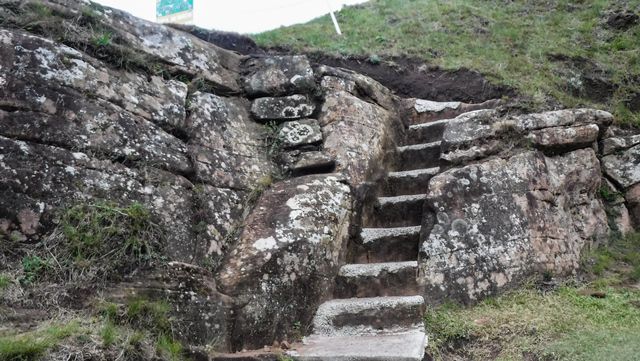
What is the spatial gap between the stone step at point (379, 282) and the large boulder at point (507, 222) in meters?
0.16

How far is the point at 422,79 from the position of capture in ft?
27.1

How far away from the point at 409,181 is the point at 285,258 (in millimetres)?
2270

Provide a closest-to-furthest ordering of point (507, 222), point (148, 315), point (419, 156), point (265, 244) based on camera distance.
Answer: point (148, 315) → point (265, 244) → point (507, 222) → point (419, 156)

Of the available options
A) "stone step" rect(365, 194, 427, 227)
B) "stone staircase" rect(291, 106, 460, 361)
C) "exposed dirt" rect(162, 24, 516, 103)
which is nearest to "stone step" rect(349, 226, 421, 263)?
"stone staircase" rect(291, 106, 460, 361)

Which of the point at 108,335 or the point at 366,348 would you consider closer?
the point at 108,335

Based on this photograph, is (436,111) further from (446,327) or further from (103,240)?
(103,240)

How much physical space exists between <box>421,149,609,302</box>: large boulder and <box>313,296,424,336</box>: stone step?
0.55m

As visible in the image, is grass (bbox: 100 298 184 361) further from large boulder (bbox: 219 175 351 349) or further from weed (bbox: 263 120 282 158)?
weed (bbox: 263 120 282 158)

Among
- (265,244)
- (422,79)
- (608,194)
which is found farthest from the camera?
(422,79)

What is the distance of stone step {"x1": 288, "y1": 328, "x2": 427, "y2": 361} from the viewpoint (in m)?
3.43

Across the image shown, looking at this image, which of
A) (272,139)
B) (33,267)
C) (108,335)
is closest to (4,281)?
(33,267)

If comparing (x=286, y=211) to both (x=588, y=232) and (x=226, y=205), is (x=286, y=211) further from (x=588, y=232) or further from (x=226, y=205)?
(x=588, y=232)

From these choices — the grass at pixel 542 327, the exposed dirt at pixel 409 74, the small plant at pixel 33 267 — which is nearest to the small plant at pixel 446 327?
the grass at pixel 542 327

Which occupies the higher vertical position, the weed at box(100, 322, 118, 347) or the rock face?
the rock face
